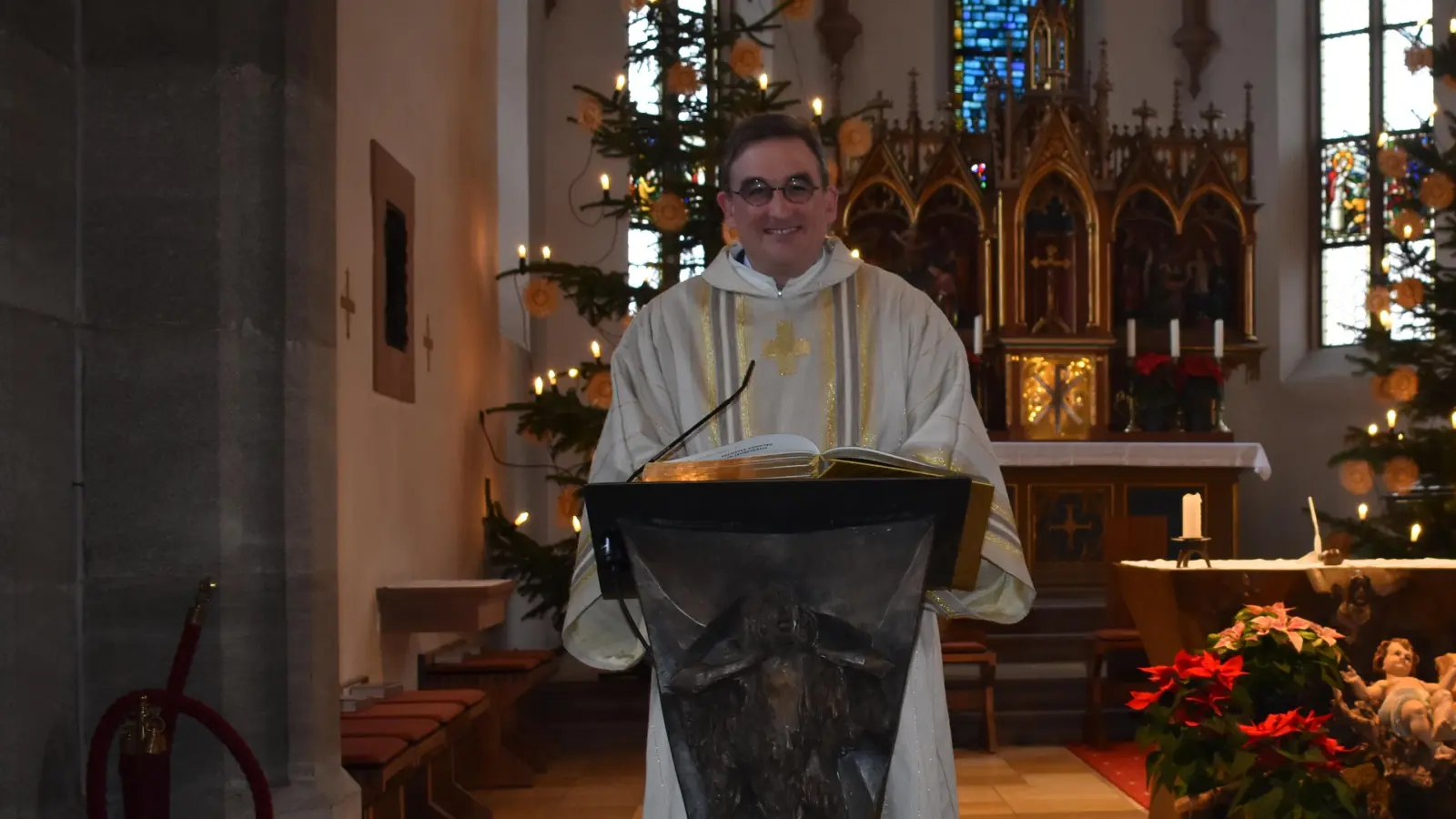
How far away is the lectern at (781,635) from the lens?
2.24 meters

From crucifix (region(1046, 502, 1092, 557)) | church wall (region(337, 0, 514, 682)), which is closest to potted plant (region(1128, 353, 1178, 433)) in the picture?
crucifix (region(1046, 502, 1092, 557))

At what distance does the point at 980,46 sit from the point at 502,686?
27.7 ft

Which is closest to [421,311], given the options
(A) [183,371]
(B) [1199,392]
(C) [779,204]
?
(A) [183,371]

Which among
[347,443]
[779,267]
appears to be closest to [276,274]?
[779,267]

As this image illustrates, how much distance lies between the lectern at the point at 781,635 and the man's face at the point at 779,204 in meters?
0.67

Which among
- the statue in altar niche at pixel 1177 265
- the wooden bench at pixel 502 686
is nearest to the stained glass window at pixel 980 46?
the statue in altar niche at pixel 1177 265

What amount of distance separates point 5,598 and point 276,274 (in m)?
0.96

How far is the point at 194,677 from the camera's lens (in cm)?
388

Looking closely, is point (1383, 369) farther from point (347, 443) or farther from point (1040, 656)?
point (347, 443)

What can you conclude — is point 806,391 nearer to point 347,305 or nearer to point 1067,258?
point 347,305

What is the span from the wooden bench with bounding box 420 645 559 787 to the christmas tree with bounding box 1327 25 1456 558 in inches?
170

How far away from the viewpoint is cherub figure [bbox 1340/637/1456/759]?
4.77 m

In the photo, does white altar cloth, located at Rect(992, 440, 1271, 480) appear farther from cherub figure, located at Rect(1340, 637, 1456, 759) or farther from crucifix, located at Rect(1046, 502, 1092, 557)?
cherub figure, located at Rect(1340, 637, 1456, 759)

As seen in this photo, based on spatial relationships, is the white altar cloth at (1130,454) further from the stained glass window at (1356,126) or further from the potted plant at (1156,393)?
the stained glass window at (1356,126)
